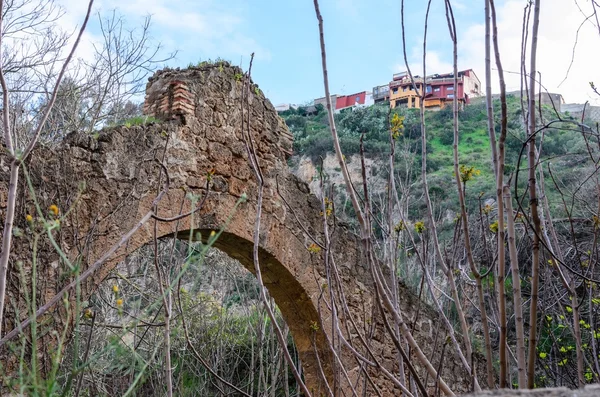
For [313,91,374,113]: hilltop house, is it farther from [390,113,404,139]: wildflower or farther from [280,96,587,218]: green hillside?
[390,113,404,139]: wildflower

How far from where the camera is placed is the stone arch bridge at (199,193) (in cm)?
404

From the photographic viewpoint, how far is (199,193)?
4.94m

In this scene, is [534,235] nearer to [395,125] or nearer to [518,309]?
[518,309]

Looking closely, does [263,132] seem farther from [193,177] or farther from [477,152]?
[477,152]

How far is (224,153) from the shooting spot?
5207 mm

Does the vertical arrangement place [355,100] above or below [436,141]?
above

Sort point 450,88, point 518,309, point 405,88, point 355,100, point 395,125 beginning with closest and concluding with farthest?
point 518,309, point 395,125, point 405,88, point 450,88, point 355,100

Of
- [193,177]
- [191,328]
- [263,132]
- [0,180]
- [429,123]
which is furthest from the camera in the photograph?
[429,123]

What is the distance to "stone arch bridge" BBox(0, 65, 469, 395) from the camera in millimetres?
4039

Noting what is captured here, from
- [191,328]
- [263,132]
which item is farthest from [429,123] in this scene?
[263,132]

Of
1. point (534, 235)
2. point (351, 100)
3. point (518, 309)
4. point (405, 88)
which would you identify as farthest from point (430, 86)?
point (518, 309)

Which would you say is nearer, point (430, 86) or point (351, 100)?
point (430, 86)

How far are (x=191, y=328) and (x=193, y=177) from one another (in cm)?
458

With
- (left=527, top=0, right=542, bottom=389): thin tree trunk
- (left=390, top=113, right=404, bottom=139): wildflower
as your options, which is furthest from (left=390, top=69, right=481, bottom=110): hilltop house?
(left=527, top=0, right=542, bottom=389): thin tree trunk
